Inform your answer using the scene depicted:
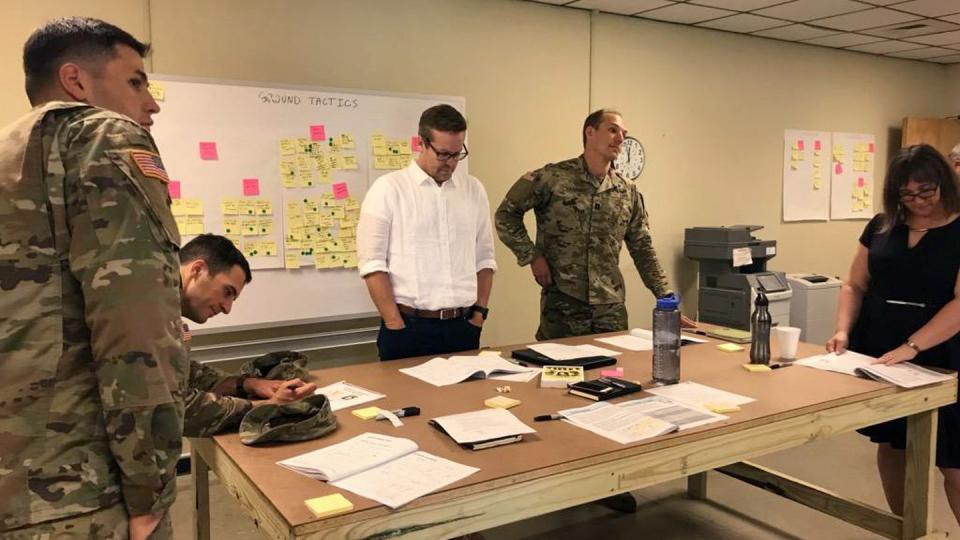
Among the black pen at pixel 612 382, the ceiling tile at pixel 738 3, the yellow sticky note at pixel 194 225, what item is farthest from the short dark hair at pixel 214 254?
the ceiling tile at pixel 738 3

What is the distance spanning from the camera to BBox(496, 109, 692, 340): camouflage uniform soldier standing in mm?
3021

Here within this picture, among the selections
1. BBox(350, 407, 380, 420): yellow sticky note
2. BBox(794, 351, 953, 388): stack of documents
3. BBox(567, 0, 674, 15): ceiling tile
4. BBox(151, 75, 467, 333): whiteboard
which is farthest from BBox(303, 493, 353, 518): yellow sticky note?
BBox(567, 0, 674, 15): ceiling tile

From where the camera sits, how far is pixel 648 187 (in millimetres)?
4715

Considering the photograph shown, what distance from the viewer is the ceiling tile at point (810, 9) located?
4.18 metres

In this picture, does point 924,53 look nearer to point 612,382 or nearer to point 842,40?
point 842,40

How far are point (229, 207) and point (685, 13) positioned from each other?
10.1 feet

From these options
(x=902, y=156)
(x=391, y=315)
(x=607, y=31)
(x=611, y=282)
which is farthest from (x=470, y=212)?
(x=607, y=31)

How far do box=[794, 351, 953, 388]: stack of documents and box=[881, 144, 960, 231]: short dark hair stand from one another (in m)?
0.52

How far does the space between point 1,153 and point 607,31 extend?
3.95 m

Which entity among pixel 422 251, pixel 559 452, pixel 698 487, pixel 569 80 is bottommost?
pixel 698 487

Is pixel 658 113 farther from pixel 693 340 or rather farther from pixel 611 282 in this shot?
pixel 693 340

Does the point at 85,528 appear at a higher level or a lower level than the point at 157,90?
lower

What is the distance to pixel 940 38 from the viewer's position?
5207 mm

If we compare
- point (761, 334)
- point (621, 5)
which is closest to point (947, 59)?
point (621, 5)
